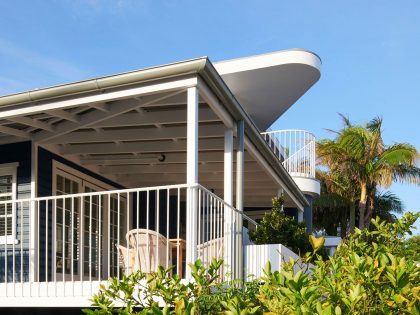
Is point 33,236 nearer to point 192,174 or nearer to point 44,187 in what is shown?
point 44,187

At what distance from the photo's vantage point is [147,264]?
7641 millimetres

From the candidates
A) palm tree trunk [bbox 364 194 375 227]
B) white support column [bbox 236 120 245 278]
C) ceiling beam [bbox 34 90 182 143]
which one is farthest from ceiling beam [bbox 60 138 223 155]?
palm tree trunk [bbox 364 194 375 227]

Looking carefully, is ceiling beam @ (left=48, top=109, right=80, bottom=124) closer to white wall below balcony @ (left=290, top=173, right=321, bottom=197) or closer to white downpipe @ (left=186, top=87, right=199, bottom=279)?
white downpipe @ (left=186, top=87, right=199, bottom=279)

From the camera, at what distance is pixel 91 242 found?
10562mm

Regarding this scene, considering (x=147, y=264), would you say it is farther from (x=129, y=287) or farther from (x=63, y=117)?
(x=129, y=287)

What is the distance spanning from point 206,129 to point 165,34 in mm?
6263

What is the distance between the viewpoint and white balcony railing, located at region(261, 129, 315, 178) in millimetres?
18156

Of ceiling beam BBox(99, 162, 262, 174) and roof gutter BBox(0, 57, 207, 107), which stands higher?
roof gutter BBox(0, 57, 207, 107)

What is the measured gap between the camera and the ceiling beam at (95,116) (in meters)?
8.05

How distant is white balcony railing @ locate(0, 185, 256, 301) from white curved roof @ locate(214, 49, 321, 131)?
5101 millimetres

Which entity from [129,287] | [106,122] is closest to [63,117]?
[106,122]

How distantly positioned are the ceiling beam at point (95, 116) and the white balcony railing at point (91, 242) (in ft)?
3.39

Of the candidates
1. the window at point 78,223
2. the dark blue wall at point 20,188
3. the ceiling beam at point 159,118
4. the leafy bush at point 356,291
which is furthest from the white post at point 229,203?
the leafy bush at point 356,291

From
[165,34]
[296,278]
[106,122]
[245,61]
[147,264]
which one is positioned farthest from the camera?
[245,61]
